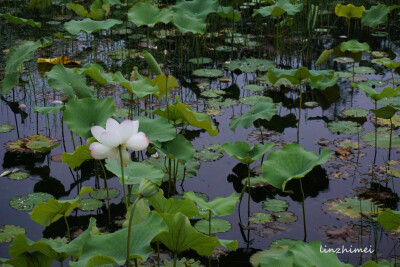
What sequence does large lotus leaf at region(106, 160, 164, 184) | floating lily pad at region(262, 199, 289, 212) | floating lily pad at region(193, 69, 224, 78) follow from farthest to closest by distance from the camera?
floating lily pad at region(193, 69, 224, 78)
floating lily pad at region(262, 199, 289, 212)
large lotus leaf at region(106, 160, 164, 184)

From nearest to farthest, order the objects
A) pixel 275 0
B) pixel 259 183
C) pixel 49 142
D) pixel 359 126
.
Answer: pixel 259 183
pixel 49 142
pixel 359 126
pixel 275 0

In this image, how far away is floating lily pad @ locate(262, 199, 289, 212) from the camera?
234 cm

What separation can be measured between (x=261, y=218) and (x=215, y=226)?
8.3 inches

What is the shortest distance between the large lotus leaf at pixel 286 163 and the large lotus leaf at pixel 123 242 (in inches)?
29.0

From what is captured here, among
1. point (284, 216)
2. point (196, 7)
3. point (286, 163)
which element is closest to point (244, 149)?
point (286, 163)

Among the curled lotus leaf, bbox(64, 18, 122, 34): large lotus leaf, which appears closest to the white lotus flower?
the curled lotus leaf

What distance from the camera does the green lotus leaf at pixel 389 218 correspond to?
1732 millimetres

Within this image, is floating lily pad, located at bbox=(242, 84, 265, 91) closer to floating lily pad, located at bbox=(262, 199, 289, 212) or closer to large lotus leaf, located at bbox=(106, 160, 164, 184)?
floating lily pad, located at bbox=(262, 199, 289, 212)

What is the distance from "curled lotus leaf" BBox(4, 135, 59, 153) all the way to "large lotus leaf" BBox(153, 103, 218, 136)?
30.2 inches

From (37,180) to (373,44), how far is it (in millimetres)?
3232

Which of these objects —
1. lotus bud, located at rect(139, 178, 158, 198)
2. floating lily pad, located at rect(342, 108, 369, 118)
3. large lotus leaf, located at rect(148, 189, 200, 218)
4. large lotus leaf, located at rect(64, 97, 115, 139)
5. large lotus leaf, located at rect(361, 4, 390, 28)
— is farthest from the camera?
large lotus leaf, located at rect(361, 4, 390, 28)

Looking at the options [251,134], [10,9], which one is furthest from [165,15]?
[10,9]

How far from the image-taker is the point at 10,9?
18.3ft

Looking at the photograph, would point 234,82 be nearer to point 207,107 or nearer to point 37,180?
point 207,107
